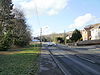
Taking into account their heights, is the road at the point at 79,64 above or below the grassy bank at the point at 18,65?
below

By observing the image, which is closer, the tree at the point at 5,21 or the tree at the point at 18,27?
the tree at the point at 5,21

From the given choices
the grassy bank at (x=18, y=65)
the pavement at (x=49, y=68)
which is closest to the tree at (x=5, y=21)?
the grassy bank at (x=18, y=65)

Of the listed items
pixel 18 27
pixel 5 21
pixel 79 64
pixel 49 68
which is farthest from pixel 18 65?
pixel 18 27

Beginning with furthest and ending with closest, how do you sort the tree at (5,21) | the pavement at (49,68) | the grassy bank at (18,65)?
the tree at (5,21), the pavement at (49,68), the grassy bank at (18,65)

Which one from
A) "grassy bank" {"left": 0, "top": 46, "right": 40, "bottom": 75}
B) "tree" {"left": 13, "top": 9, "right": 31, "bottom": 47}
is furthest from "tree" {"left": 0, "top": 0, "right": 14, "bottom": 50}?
"grassy bank" {"left": 0, "top": 46, "right": 40, "bottom": 75}

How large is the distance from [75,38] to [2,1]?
4333 cm

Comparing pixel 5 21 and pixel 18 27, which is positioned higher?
pixel 5 21

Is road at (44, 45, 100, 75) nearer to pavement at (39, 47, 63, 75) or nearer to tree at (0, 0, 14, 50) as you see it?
pavement at (39, 47, 63, 75)

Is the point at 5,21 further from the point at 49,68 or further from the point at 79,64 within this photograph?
the point at 49,68

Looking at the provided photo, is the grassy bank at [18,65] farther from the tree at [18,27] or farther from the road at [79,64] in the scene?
the tree at [18,27]

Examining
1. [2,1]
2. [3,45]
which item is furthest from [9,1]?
[3,45]

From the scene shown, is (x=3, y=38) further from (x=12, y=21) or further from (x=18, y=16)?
(x=18, y=16)

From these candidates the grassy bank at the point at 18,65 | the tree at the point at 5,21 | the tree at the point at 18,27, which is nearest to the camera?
the grassy bank at the point at 18,65

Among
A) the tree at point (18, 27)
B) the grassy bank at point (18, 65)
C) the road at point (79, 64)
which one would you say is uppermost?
the tree at point (18, 27)
